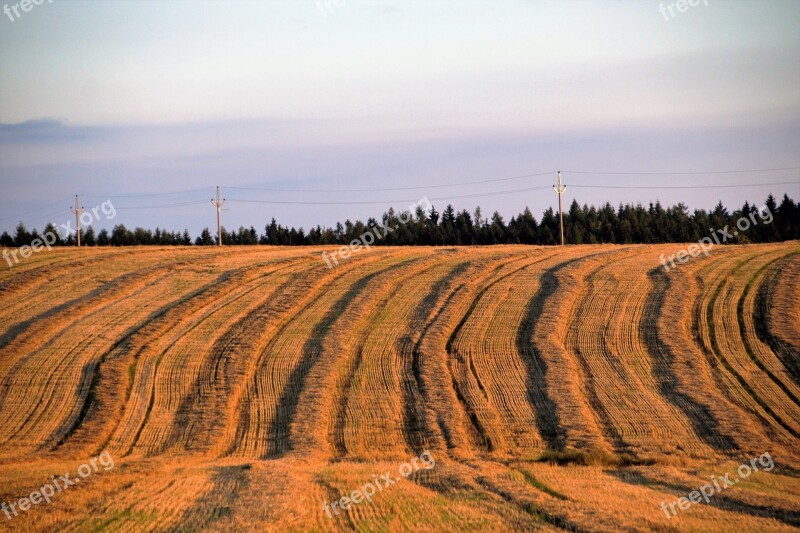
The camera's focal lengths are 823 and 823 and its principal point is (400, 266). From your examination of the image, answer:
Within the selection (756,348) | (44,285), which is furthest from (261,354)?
(756,348)

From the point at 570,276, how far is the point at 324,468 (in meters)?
23.1

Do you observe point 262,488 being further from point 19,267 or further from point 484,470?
point 19,267

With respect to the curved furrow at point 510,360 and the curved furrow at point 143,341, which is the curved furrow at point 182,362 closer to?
the curved furrow at point 143,341

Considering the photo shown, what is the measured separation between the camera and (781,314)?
34.0 m

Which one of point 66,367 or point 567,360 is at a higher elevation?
point 66,367

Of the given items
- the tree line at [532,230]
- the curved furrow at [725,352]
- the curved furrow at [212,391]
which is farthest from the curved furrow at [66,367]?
the tree line at [532,230]

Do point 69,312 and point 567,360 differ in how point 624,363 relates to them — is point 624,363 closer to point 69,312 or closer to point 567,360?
point 567,360

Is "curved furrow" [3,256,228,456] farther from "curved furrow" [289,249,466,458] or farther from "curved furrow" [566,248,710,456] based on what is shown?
"curved furrow" [566,248,710,456]

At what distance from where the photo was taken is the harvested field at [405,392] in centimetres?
1602

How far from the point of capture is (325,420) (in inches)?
981

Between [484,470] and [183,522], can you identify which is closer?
[183,522]

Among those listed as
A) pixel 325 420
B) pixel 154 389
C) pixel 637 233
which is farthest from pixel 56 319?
pixel 637 233

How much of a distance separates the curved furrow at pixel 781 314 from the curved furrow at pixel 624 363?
455cm

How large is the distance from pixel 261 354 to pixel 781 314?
21.3 m
